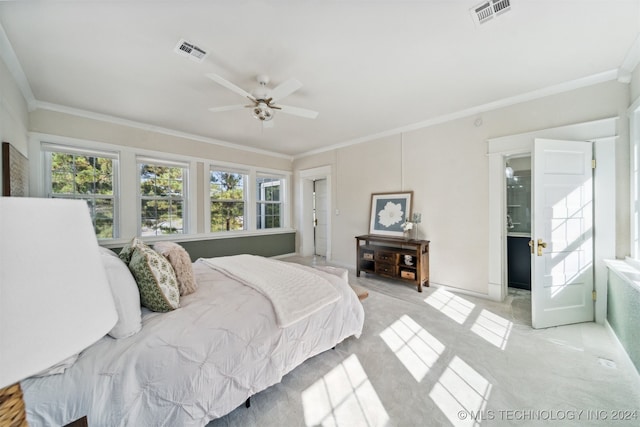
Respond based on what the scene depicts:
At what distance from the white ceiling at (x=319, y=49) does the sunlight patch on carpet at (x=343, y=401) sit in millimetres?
2614

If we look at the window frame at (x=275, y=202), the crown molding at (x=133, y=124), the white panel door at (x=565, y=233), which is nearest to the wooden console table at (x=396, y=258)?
the white panel door at (x=565, y=233)

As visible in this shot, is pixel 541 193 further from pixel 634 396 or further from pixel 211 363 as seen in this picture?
pixel 211 363

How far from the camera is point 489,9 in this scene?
1.64m

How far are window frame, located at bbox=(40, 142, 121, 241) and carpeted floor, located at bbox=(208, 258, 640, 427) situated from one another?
10.7ft

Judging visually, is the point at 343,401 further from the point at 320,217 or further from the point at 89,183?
the point at 320,217

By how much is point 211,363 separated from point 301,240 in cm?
460

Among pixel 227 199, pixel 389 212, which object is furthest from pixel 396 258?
pixel 227 199

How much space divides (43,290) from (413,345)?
2407mm

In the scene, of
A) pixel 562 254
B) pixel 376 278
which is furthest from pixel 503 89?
pixel 376 278

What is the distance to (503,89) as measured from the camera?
2.72m

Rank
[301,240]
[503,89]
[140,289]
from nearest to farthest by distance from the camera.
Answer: [140,289] < [503,89] < [301,240]

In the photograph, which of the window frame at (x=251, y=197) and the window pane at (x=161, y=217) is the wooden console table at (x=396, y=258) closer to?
the window frame at (x=251, y=197)

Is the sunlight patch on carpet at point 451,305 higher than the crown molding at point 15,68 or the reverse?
the reverse

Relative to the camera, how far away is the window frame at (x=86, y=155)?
3.08m
